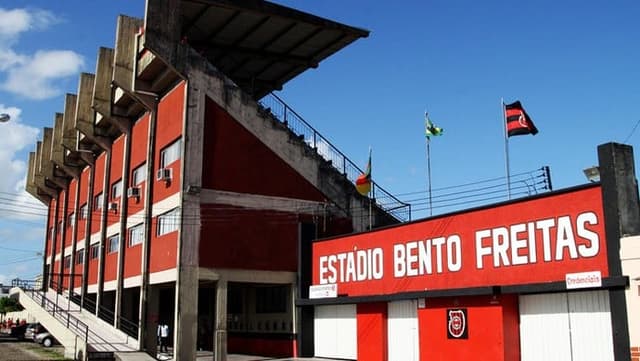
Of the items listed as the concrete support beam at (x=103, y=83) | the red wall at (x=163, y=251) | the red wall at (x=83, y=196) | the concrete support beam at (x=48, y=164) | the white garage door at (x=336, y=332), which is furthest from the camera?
the concrete support beam at (x=48, y=164)

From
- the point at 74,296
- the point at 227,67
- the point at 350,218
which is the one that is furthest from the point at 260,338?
the point at 74,296

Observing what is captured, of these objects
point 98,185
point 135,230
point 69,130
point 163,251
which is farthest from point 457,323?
point 69,130

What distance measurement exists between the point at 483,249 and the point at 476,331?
9.26 ft

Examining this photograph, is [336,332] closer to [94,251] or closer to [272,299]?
[272,299]

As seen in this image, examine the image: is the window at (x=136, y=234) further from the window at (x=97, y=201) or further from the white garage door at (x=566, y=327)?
the white garage door at (x=566, y=327)

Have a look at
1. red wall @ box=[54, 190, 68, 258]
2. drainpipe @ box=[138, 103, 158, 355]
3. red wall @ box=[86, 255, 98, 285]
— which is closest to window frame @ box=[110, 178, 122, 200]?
red wall @ box=[86, 255, 98, 285]

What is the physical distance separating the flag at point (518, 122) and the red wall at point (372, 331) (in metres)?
8.82

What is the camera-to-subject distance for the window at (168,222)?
33.5 metres

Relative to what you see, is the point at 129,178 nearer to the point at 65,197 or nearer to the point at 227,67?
the point at 227,67

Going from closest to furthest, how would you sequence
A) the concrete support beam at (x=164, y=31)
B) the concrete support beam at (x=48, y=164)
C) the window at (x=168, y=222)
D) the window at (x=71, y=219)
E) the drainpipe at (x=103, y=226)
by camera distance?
the window at (x=168, y=222)
the concrete support beam at (x=164, y=31)
the drainpipe at (x=103, y=226)
the window at (x=71, y=219)
the concrete support beam at (x=48, y=164)

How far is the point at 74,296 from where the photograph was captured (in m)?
52.0

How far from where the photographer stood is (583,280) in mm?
20234

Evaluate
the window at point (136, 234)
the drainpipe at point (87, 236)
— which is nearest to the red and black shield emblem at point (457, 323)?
the window at point (136, 234)

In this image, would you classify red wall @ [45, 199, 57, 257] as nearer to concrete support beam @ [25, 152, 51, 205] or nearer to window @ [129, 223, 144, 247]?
concrete support beam @ [25, 152, 51, 205]
